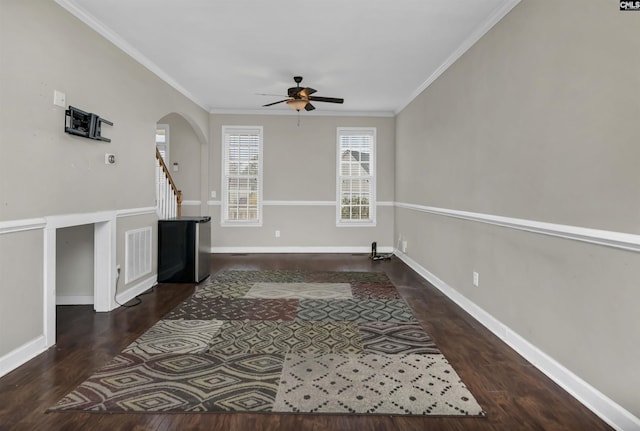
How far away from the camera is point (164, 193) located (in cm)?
509

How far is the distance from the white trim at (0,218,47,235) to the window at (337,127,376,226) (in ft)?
17.3

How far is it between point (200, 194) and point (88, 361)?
4880 millimetres

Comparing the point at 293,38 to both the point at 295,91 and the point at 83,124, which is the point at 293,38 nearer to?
the point at 295,91

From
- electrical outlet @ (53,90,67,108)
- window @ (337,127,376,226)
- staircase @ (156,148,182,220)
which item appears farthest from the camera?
window @ (337,127,376,226)

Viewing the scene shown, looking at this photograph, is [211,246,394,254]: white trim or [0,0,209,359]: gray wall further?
[211,246,394,254]: white trim

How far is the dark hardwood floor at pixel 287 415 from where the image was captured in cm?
186

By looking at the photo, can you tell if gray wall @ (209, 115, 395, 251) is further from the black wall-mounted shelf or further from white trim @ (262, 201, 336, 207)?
the black wall-mounted shelf

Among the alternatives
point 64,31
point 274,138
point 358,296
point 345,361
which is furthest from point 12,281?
point 274,138

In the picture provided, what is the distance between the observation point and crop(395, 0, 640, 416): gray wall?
1.82 m

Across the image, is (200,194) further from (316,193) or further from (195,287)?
(195,287)

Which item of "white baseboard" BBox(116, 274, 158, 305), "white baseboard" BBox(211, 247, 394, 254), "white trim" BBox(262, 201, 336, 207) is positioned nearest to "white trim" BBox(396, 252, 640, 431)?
"white baseboard" BBox(211, 247, 394, 254)

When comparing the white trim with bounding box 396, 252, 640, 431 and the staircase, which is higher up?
the staircase

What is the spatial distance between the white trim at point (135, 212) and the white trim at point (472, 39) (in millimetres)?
4103

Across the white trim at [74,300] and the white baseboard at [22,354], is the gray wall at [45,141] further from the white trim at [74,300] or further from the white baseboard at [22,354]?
the white trim at [74,300]
